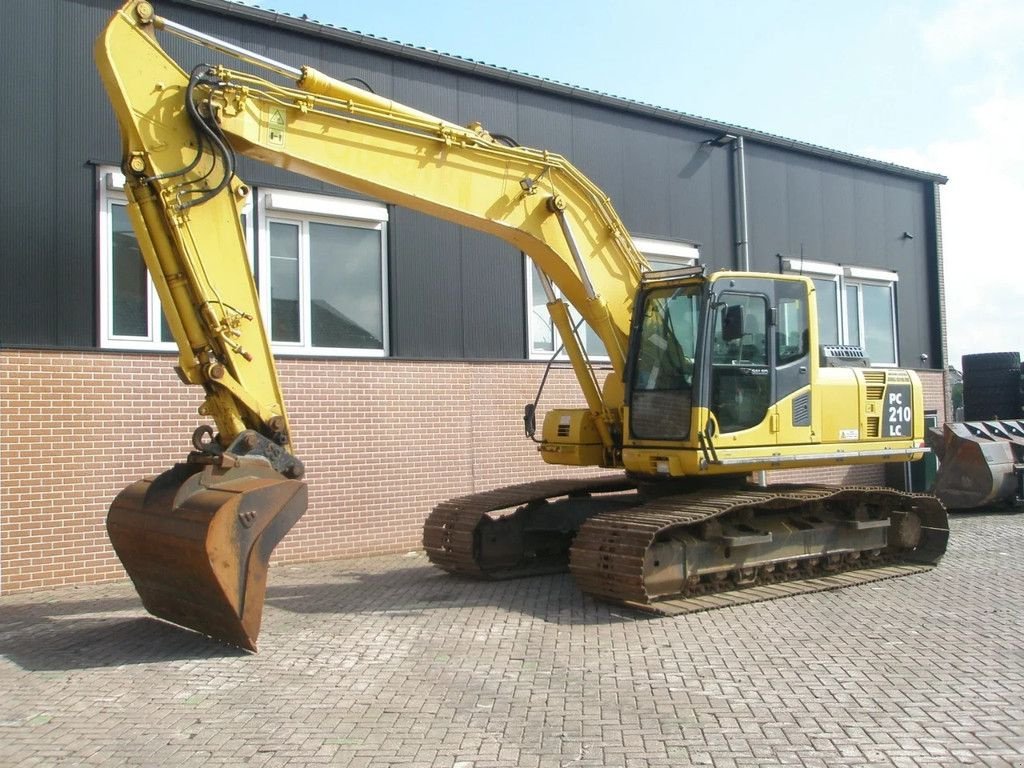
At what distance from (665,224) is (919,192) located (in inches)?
293

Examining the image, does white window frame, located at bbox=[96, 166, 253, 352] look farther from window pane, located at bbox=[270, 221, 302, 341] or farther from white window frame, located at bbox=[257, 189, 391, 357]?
window pane, located at bbox=[270, 221, 302, 341]

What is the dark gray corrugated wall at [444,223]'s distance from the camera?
987 centimetres

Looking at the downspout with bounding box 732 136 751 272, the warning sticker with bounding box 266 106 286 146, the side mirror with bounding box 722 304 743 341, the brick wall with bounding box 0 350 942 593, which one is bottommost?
the brick wall with bounding box 0 350 942 593

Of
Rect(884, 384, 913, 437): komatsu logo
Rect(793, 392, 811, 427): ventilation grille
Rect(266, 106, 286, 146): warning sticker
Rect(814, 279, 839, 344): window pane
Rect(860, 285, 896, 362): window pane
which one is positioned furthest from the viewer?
Rect(860, 285, 896, 362): window pane

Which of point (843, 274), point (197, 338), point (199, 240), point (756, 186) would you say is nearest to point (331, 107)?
point (199, 240)

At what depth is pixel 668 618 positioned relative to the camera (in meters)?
7.96

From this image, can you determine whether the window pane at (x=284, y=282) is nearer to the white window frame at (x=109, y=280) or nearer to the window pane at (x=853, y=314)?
the white window frame at (x=109, y=280)

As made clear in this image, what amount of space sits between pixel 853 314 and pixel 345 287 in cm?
1031

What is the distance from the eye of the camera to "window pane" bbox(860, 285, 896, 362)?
18312mm

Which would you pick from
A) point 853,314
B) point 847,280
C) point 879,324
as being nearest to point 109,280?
point 847,280

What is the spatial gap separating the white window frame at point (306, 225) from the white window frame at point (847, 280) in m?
7.99

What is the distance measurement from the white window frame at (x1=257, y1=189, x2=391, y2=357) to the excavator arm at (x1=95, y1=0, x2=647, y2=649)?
3820mm

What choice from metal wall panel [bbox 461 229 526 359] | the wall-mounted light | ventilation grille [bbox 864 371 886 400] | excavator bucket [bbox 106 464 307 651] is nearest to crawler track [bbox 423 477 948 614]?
ventilation grille [bbox 864 371 886 400]

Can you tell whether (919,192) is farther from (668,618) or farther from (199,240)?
(199,240)
